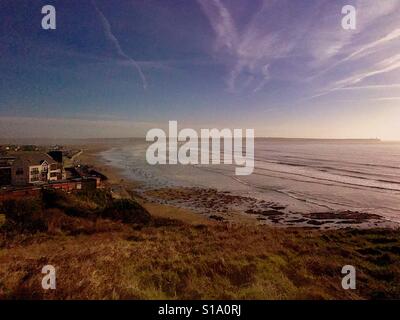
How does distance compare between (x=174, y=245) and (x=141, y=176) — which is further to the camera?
(x=141, y=176)

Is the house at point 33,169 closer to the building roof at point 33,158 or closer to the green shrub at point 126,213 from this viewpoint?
the building roof at point 33,158

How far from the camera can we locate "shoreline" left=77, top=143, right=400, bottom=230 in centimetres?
2280

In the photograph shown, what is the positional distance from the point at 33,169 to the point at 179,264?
89.4 ft

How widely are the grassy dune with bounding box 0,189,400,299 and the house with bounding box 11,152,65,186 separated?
13.8 meters

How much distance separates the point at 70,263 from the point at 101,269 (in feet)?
3.94

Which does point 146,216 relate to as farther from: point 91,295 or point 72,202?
point 91,295

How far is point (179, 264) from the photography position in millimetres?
8812

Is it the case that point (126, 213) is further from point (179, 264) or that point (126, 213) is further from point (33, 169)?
point (33, 169)

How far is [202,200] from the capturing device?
3095 cm

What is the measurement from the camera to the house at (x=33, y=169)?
1097 inches

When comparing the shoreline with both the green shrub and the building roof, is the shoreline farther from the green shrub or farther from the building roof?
the building roof

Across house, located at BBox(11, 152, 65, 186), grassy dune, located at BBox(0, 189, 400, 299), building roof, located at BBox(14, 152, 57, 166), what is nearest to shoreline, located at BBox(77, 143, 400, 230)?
grassy dune, located at BBox(0, 189, 400, 299)

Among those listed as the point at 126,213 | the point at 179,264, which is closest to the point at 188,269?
the point at 179,264
